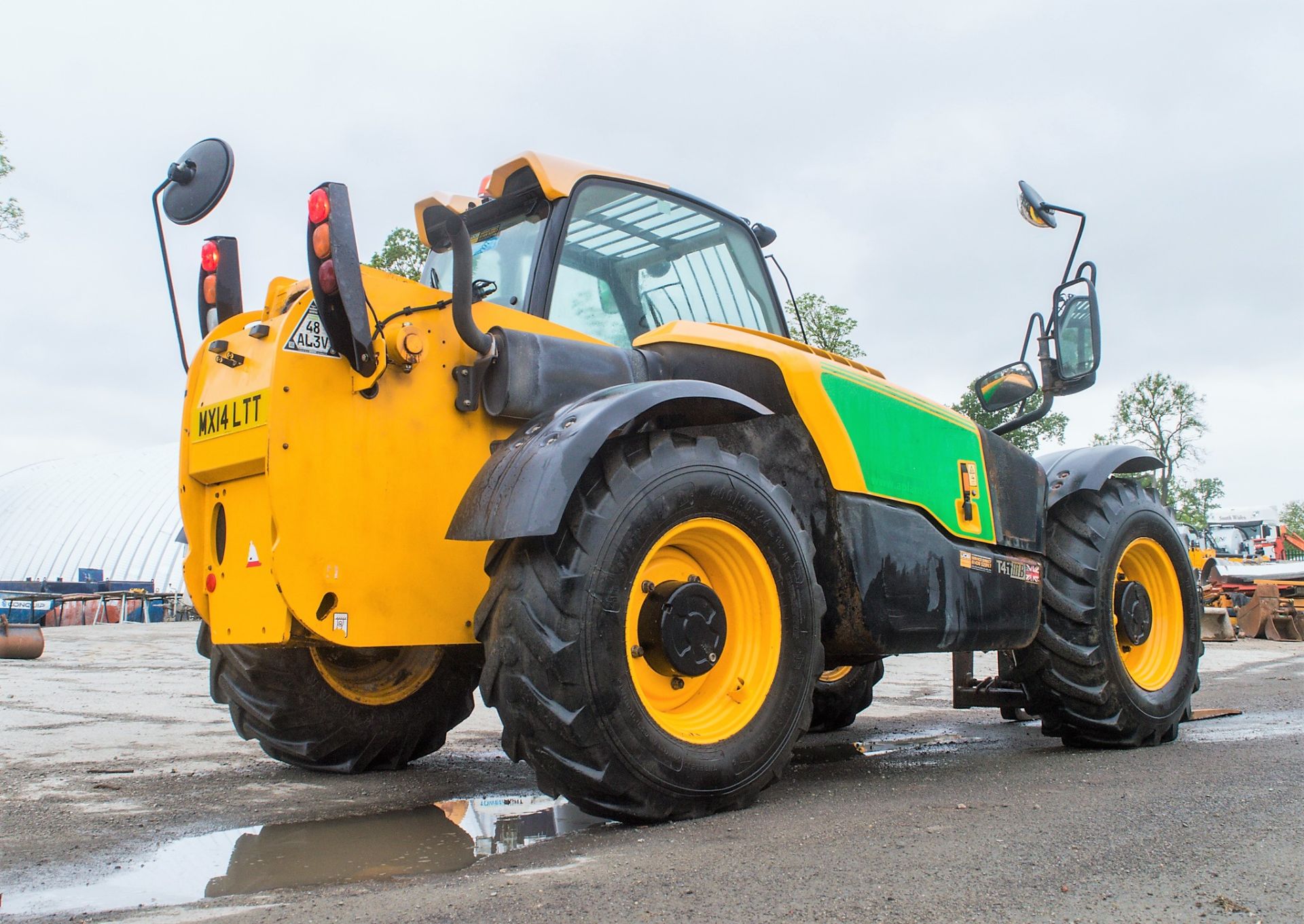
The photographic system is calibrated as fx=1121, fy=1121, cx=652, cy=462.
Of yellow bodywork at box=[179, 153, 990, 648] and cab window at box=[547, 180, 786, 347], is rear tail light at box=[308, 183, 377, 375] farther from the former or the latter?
cab window at box=[547, 180, 786, 347]

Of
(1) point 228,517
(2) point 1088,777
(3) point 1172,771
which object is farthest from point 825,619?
(1) point 228,517

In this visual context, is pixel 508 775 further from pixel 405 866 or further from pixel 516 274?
pixel 516 274

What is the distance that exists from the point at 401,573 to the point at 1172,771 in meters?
3.04

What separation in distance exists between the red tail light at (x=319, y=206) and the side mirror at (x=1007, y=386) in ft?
11.5

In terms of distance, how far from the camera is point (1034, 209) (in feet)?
16.6

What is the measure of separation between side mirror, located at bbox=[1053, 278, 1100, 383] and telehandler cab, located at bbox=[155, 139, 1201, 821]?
35 cm

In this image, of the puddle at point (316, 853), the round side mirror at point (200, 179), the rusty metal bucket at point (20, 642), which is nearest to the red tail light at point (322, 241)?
the round side mirror at point (200, 179)

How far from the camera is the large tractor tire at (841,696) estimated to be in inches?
258

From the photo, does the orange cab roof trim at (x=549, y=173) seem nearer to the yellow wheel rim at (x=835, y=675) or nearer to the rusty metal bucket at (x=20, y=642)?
the yellow wheel rim at (x=835, y=675)

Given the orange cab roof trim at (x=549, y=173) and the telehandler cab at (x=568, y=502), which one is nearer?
the telehandler cab at (x=568, y=502)

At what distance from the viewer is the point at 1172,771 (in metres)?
4.35

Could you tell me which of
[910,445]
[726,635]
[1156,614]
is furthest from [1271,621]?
[726,635]

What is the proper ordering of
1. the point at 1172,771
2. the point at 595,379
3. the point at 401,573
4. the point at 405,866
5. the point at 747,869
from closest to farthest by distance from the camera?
the point at 747,869 → the point at 405,866 → the point at 401,573 → the point at 595,379 → the point at 1172,771

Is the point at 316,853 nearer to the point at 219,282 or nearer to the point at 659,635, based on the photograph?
the point at 659,635
